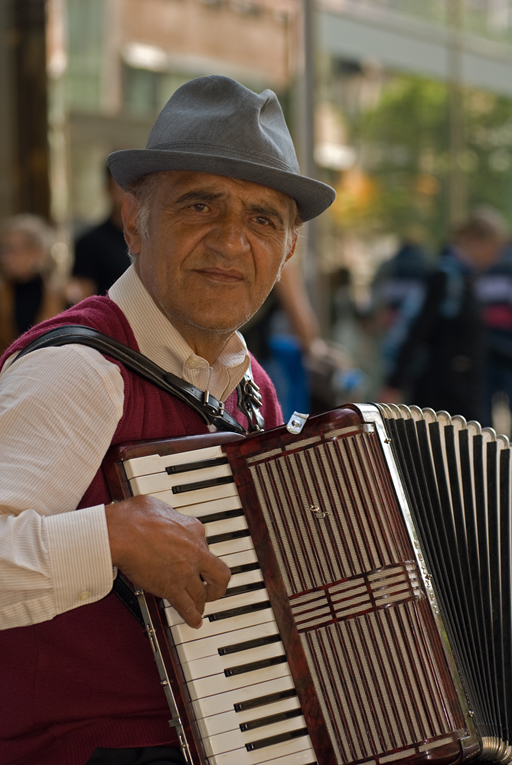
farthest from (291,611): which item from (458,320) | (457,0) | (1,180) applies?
(457,0)

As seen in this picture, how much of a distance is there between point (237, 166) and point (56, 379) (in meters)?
0.53

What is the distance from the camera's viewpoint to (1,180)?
602cm

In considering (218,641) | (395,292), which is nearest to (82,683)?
(218,641)

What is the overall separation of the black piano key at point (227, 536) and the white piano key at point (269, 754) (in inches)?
13.8

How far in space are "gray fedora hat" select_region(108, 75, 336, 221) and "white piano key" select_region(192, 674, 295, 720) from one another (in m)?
0.93

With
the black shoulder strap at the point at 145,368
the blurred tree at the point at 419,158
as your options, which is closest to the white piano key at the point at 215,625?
the black shoulder strap at the point at 145,368

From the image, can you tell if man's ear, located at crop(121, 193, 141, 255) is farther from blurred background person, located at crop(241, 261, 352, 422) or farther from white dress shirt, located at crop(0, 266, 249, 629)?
blurred background person, located at crop(241, 261, 352, 422)

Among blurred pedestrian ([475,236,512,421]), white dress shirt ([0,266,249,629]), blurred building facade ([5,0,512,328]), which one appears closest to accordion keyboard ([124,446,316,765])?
white dress shirt ([0,266,249,629])

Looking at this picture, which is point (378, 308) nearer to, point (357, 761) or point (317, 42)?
point (317, 42)

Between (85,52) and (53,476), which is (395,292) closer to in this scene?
(85,52)

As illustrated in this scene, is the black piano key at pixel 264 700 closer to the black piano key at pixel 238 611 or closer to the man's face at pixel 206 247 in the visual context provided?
the black piano key at pixel 238 611

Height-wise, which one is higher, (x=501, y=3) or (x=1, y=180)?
(x=501, y=3)

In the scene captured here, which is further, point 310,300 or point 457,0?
point 457,0

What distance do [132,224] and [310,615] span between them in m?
0.88
